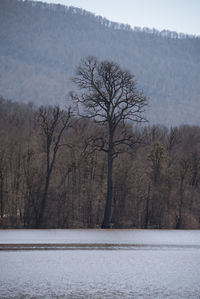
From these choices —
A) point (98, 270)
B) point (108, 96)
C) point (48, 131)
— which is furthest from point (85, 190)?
point (98, 270)

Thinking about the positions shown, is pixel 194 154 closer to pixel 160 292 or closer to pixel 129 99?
pixel 129 99

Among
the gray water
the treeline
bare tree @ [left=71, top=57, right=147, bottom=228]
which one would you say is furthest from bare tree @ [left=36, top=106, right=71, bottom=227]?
the gray water

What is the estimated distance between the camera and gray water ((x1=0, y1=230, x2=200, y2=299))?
1034 cm

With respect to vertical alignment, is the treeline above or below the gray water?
above

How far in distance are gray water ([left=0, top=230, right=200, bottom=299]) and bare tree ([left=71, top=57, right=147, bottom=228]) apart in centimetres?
A: 1150

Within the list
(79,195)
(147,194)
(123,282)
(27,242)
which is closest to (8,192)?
(79,195)

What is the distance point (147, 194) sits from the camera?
44188 mm

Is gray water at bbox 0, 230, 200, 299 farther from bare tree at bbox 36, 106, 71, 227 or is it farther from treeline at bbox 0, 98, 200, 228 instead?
treeline at bbox 0, 98, 200, 228

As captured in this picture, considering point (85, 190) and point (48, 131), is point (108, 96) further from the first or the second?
point (85, 190)

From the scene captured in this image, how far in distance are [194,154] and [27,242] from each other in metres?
44.3

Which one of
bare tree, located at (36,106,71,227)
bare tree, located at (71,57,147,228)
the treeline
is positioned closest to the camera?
bare tree, located at (71,57,147,228)

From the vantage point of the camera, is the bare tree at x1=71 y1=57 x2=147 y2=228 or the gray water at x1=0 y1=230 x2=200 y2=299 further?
the bare tree at x1=71 y1=57 x2=147 y2=228

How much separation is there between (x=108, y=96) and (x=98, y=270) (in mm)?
18354

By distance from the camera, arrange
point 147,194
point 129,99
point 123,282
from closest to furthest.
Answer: point 123,282
point 129,99
point 147,194
